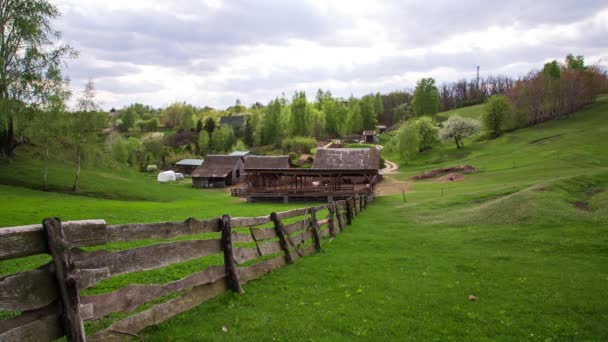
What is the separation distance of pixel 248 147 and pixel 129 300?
109m

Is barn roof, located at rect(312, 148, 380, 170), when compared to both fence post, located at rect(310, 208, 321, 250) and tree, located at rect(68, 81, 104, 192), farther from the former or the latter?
fence post, located at rect(310, 208, 321, 250)

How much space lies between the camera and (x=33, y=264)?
9.29 m

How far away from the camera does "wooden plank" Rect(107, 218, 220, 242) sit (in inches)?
Result: 194

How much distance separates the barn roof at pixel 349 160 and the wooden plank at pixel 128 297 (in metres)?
41.6

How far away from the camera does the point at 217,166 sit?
218 feet

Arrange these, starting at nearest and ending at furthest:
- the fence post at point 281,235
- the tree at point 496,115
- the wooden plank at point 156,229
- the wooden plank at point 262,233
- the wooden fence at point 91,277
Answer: the wooden fence at point 91,277
the wooden plank at point 156,229
the wooden plank at point 262,233
the fence post at point 281,235
the tree at point 496,115

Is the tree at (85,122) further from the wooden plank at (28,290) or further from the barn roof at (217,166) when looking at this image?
the wooden plank at (28,290)

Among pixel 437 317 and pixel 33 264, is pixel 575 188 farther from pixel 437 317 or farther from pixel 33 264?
pixel 33 264

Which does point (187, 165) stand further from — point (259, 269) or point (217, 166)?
point (259, 269)

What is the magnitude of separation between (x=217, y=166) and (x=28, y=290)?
210 ft

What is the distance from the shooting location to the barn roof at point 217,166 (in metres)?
64.3

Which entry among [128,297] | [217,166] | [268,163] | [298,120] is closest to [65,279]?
[128,297]

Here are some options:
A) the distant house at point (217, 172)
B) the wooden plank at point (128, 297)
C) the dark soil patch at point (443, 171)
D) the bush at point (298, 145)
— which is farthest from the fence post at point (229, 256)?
the bush at point (298, 145)

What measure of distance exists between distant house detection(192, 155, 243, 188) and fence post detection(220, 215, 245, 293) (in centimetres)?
5739
